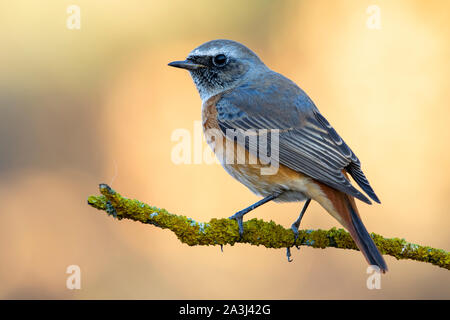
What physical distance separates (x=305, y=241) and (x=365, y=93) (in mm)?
3787

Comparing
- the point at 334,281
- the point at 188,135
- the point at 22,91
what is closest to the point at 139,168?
the point at 188,135

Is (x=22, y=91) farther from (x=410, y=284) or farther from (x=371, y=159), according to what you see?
(x=410, y=284)

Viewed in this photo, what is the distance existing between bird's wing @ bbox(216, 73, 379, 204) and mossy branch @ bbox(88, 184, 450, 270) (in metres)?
0.39

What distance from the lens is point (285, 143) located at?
4.04m

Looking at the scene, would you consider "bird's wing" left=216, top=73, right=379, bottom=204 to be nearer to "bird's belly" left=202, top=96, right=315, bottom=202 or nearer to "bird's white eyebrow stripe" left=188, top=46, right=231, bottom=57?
"bird's belly" left=202, top=96, right=315, bottom=202

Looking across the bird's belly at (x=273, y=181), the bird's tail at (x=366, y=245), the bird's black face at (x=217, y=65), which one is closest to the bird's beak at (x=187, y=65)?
the bird's black face at (x=217, y=65)

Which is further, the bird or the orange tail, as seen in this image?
the bird

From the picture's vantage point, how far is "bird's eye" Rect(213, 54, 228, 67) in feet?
15.2

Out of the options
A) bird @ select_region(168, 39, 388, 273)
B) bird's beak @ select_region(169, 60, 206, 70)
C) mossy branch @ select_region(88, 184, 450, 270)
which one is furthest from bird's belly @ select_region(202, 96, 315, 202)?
bird's beak @ select_region(169, 60, 206, 70)

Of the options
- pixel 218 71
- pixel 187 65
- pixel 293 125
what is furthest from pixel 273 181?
pixel 187 65

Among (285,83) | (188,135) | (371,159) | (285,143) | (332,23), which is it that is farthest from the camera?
(332,23)

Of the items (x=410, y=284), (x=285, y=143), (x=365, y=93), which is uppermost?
(x=365, y=93)

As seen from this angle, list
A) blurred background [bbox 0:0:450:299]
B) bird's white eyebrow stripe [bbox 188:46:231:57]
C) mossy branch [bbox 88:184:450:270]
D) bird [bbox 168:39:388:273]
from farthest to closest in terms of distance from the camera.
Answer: blurred background [bbox 0:0:450:299] → bird's white eyebrow stripe [bbox 188:46:231:57] → bird [bbox 168:39:388:273] → mossy branch [bbox 88:184:450:270]

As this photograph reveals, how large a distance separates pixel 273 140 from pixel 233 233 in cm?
97
